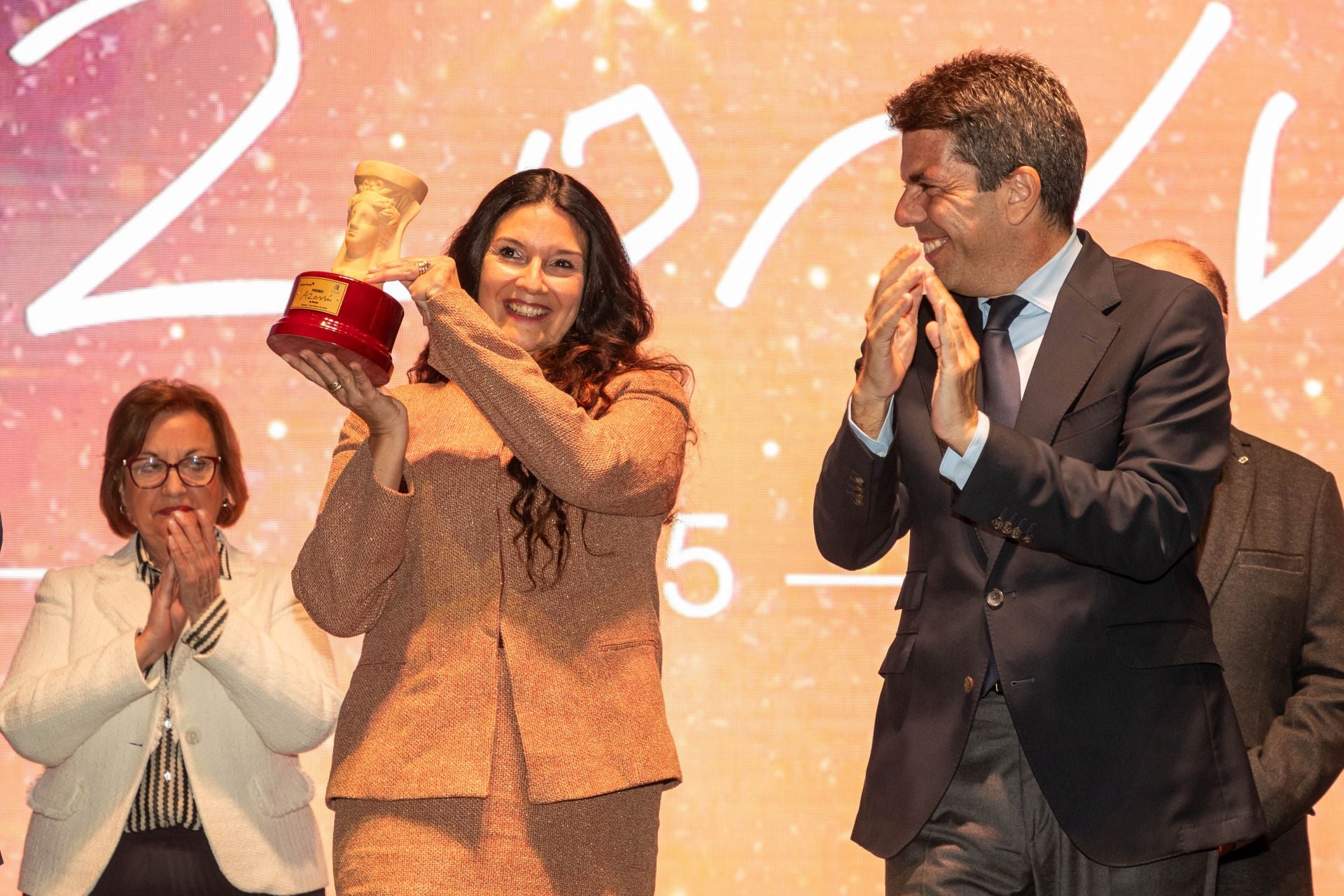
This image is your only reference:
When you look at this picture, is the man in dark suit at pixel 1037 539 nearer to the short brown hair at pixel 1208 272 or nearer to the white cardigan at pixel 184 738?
the short brown hair at pixel 1208 272

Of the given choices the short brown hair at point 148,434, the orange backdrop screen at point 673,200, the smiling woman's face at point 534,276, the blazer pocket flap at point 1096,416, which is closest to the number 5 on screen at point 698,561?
the orange backdrop screen at point 673,200

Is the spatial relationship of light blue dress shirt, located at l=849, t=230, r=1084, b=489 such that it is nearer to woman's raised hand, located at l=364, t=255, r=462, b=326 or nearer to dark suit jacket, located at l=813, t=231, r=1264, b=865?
dark suit jacket, located at l=813, t=231, r=1264, b=865

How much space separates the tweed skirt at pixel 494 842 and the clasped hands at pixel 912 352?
679 mm

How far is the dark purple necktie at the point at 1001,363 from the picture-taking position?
7.49ft

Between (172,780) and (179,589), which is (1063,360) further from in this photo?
(172,780)

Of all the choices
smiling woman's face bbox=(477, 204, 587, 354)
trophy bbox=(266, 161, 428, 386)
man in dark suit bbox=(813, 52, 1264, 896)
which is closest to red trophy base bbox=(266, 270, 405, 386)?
trophy bbox=(266, 161, 428, 386)

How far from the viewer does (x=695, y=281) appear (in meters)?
3.94

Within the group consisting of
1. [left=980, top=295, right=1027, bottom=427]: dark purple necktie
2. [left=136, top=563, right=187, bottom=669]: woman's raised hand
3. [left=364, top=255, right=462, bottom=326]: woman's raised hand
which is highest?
[left=364, top=255, right=462, bottom=326]: woman's raised hand

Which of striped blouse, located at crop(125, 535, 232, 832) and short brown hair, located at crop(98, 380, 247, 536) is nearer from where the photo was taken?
striped blouse, located at crop(125, 535, 232, 832)

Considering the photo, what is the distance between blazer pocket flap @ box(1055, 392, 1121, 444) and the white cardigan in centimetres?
169

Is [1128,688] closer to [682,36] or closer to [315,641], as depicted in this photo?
[315,641]

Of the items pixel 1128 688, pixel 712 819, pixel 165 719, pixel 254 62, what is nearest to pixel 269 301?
pixel 254 62

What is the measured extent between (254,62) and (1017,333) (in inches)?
95.5

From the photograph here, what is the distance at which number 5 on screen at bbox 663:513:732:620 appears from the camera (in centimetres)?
389
